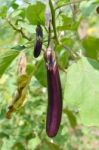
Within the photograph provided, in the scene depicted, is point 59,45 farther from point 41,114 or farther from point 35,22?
point 41,114

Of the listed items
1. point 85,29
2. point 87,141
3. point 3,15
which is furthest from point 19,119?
point 87,141

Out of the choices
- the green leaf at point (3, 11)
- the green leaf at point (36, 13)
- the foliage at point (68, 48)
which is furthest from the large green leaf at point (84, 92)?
the green leaf at point (3, 11)

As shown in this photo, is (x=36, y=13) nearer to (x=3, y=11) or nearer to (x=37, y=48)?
(x=37, y=48)

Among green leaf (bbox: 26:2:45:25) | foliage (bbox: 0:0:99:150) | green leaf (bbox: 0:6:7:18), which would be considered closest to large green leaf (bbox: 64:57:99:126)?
foliage (bbox: 0:0:99:150)

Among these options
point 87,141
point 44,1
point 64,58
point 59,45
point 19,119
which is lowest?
point 87,141

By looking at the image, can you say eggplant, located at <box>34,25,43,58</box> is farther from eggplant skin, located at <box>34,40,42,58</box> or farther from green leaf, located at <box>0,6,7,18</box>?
green leaf, located at <box>0,6,7,18</box>

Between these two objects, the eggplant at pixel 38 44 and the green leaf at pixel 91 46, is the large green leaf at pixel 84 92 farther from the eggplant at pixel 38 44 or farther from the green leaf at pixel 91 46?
the green leaf at pixel 91 46
